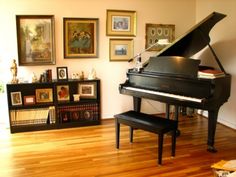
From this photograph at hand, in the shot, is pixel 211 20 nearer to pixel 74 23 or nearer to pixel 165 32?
pixel 165 32

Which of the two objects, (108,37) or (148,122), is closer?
(148,122)

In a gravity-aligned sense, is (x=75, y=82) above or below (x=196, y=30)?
below

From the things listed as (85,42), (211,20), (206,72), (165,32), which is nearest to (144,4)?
(165,32)

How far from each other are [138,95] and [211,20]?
144 centimetres

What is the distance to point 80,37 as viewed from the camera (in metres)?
4.49

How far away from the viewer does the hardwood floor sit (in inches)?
113

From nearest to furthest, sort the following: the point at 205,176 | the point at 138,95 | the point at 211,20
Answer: the point at 205,176
the point at 211,20
the point at 138,95

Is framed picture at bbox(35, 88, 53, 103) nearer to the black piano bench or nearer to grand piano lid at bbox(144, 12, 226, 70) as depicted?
the black piano bench

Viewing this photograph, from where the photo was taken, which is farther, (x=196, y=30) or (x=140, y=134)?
(x=140, y=134)

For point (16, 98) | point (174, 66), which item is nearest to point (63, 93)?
point (16, 98)

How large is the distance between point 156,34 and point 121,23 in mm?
727

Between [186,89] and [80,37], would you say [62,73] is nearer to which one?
[80,37]

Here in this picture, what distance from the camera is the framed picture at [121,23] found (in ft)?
15.1

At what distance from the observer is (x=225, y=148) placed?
350 cm
